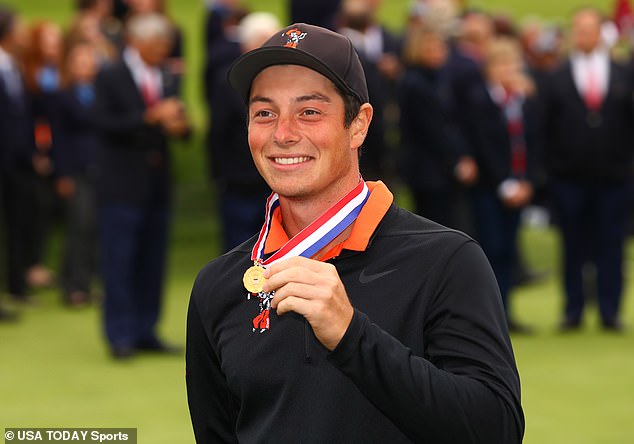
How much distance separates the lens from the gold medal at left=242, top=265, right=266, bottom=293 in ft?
8.28

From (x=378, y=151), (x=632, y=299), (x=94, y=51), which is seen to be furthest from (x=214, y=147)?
(x=632, y=299)

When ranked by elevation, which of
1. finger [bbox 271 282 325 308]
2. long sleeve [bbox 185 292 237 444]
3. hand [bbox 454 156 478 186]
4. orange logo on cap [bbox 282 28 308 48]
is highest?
orange logo on cap [bbox 282 28 308 48]

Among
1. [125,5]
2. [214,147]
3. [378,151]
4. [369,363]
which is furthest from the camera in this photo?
[125,5]

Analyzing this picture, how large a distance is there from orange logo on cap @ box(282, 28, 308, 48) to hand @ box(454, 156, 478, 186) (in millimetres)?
7374

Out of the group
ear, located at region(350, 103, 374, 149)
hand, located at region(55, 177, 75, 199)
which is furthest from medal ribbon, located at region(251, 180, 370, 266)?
hand, located at region(55, 177, 75, 199)

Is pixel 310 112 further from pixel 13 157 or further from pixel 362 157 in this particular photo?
pixel 13 157

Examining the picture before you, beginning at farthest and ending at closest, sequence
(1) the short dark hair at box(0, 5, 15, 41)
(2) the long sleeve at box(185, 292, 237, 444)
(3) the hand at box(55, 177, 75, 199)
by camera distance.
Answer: (3) the hand at box(55, 177, 75, 199), (1) the short dark hair at box(0, 5, 15, 41), (2) the long sleeve at box(185, 292, 237, 444)

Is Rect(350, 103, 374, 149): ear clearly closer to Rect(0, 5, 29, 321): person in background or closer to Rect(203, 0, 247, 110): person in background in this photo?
Rect(203, 0, 247, 110): person in background

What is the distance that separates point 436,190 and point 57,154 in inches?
149

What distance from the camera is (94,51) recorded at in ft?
39.5

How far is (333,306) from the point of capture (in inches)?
89.9

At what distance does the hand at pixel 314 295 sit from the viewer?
226 centimetres

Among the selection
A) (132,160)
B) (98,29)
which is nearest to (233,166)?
(132,160)

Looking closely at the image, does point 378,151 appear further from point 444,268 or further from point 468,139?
point 444,268
